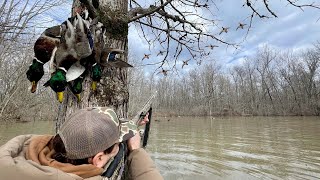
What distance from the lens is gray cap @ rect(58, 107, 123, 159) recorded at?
1509mm

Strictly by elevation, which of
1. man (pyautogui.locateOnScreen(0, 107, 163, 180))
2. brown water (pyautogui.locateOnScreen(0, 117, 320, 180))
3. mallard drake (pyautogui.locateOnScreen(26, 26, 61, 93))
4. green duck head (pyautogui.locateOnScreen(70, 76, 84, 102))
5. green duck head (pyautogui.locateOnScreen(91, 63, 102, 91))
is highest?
mallard drake (pyautogui.locateOnScreen(26, 26, 61, 93))

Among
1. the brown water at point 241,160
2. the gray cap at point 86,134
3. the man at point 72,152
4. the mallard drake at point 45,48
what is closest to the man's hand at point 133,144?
the man at point 72,152

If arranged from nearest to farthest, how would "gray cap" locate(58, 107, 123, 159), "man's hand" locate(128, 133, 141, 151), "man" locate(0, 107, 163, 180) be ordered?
"man" locate(0, 107, 163, 180) < "gray cap" locate(58, 107, 123, 159) < "man's hand" locate(128, 133, 141, 151)

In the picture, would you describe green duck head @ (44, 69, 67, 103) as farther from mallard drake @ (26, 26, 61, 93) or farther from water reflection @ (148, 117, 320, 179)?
water reflection @ (148, 117, 320, 179)

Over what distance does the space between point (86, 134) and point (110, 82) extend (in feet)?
3.30

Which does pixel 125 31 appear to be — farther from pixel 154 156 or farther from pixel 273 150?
pixel 273 150

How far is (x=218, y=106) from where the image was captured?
60.3 metres

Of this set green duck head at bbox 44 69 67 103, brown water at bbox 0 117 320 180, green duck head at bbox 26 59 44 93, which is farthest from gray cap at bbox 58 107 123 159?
brown water at bbox 0 117 320 180

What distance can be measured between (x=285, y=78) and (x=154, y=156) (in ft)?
171

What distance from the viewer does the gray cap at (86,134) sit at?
1.51 m

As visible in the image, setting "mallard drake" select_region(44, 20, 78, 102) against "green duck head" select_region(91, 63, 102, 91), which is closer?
"mallard drake" select_region(44, 20, 78, 102)

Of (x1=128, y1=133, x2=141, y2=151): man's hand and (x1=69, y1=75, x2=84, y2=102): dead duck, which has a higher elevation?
(x1=69, y1=75, x2=84, y2=102): dead duck

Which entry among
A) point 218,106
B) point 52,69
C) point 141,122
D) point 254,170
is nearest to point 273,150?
point 254,170

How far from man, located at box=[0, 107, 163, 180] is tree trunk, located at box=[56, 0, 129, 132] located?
71 centimetres
